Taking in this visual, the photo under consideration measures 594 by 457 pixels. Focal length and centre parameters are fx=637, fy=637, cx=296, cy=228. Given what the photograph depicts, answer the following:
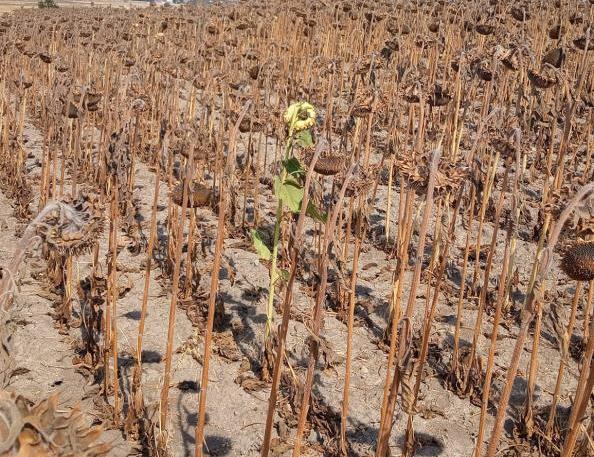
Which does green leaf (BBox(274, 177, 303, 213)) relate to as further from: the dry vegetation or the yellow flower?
the yellow flower

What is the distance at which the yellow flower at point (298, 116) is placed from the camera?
266 cm

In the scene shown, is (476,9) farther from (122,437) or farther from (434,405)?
(122,437)

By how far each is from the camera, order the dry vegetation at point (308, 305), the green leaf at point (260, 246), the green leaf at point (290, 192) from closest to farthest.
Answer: the dry vegetation at point (308, 305) → the green leaf at point (290, 192) → the green leaf at point (260, 246)

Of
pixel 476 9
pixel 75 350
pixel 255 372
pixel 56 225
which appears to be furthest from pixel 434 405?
pixel 476 9

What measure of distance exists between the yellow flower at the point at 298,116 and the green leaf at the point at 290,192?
234 millimetres

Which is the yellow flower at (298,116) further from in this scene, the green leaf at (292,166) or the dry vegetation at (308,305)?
the green leaf at (292,166)

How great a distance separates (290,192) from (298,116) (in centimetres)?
33

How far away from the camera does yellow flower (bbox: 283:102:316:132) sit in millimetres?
2662

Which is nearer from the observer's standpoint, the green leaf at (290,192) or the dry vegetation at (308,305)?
the dry vegetation at (308,305)

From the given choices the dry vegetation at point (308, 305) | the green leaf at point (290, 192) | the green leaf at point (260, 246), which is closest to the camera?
the dry vegetation at point (308, 305)

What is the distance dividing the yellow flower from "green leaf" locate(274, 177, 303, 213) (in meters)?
0.23

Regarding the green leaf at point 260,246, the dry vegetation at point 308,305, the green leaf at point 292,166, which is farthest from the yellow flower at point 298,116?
the green leaf at point 260,246

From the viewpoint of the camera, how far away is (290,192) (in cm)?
269

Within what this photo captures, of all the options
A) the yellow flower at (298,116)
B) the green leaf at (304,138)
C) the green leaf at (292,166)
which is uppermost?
the yellow flower at (298,116)
